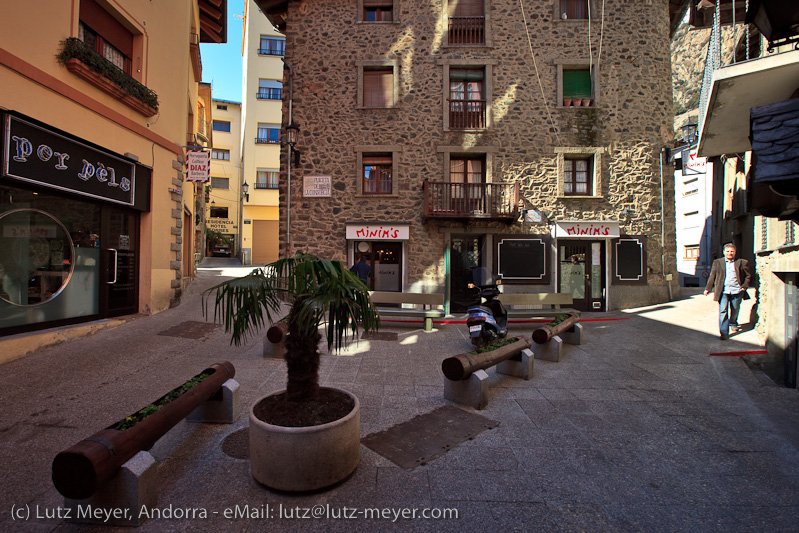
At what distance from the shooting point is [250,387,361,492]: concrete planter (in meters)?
2.41

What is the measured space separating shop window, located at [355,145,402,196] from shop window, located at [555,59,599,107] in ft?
18.8

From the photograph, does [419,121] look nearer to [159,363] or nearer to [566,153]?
[566,153]

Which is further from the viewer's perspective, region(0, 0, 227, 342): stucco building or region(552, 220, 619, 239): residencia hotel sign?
region(552, 220, 619, 239): residencia hotel sign

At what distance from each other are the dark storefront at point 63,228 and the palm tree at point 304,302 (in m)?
5.11

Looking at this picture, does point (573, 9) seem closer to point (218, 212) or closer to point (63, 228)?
point (63, 228)

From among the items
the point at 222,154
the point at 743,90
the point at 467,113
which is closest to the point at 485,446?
the point at 743,90

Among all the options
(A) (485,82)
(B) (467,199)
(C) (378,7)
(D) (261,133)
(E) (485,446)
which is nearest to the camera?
(E) (485,446)

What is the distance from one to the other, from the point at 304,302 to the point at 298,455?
3.21ft

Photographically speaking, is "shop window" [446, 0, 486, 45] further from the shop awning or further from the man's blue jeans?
the man's blue jeans

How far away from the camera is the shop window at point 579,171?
38.4ft

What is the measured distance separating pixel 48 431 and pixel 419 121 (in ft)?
36.7

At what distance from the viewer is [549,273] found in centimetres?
1166

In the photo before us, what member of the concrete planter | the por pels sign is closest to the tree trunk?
the concrete planter

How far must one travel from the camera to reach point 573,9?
1202cm
